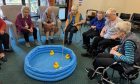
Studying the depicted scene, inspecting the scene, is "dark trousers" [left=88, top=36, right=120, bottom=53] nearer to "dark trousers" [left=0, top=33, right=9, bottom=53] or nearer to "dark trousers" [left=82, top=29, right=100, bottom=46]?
"dark trousers" [left=82, top=29, right=100, bottom=46]

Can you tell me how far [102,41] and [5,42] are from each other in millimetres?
2084

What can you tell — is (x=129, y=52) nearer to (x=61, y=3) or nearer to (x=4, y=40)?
(x=4, y=40)

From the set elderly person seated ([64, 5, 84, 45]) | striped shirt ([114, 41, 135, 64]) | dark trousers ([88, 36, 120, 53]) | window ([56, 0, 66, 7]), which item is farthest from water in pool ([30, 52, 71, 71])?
window ([56, 0, 66, 7])

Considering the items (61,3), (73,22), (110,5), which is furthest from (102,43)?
(61,3)

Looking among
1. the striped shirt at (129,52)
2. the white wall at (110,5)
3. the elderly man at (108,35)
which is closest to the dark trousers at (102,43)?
the elderly man at (108,35)

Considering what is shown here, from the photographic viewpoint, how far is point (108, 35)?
319 centimetres

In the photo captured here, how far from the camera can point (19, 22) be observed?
12.6 ft

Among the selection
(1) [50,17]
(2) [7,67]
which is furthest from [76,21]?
(2) [7,67]

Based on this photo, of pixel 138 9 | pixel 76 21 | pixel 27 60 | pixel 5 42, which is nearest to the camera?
pixel 27 60

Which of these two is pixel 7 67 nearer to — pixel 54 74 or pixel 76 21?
pixel 54 74

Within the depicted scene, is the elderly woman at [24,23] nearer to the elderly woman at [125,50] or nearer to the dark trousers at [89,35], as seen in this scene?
the dark trousers at [89,35]

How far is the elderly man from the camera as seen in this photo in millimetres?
3096

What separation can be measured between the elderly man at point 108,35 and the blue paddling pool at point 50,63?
22.6 inches

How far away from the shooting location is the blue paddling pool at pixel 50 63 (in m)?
2.61
